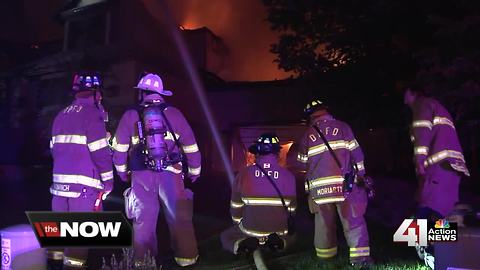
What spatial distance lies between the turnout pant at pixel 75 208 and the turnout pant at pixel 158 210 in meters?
0.44

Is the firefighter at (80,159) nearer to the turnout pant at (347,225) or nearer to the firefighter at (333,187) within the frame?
the firefighter at (333,187)

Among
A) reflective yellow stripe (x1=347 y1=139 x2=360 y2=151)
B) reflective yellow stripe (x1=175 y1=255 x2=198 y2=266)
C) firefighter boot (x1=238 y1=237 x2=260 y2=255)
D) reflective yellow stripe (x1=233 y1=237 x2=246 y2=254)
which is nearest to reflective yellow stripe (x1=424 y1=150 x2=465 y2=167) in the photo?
reflective yellow stripe (x1=347 y1=139 x2=360 y2=151)

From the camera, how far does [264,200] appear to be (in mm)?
5703

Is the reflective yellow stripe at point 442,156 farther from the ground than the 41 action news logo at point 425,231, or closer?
farther from the ground

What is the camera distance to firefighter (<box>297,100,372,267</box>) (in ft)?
17.2

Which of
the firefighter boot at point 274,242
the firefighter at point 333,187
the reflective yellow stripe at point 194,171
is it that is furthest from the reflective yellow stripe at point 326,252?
the reflective yellow stripe at point 194,171


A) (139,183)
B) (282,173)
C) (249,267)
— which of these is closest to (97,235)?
(139,183)

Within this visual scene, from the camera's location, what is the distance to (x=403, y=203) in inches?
381

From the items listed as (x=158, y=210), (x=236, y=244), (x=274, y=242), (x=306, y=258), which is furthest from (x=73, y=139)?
(x=306, y=258)

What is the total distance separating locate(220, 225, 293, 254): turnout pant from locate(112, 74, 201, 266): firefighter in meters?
0.72

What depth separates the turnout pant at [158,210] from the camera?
5.06 meters

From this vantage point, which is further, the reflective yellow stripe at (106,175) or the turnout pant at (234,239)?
the turnout pant at (234,239)

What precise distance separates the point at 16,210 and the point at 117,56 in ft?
18.5

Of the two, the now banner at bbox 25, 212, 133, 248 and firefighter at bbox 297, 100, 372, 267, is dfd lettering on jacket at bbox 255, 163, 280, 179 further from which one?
the now banner at bbox 25, 212, 133, 248
